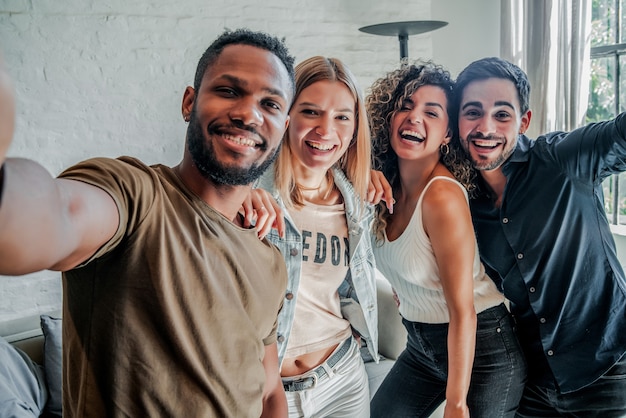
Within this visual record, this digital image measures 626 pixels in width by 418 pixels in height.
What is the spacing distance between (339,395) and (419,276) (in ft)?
1.20

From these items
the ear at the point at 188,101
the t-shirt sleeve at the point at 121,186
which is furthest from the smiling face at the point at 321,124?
the t-shirt sleeve at the point at 121,186

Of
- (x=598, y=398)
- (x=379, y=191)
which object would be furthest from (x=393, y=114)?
(x=598, y=398)

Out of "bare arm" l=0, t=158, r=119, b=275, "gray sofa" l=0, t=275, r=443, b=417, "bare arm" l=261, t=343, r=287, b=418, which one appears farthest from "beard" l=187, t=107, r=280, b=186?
"gray sofa" l=0, t=275, r=443, b=417

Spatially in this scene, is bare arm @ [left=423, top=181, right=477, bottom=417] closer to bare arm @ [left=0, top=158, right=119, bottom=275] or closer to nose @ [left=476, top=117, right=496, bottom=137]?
nose @ [left=476, top=117, right=496, bottom=137]

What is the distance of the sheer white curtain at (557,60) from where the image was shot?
321 centimetres

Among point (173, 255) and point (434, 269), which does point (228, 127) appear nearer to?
point (173, 255)

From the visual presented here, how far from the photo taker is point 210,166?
975mm

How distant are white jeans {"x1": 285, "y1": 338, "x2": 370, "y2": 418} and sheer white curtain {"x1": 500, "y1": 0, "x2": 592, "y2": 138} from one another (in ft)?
7.58

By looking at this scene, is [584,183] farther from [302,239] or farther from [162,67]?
[162,67]

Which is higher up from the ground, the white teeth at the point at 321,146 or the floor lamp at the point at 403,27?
the floor lamp at the point at 403,27

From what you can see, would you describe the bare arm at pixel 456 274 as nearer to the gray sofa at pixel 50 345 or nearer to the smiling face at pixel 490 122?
the smiling face at pixel 490 122

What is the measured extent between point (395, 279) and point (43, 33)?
6.91 feet

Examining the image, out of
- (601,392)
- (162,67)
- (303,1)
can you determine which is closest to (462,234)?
(601,392)

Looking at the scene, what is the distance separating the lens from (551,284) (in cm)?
149
